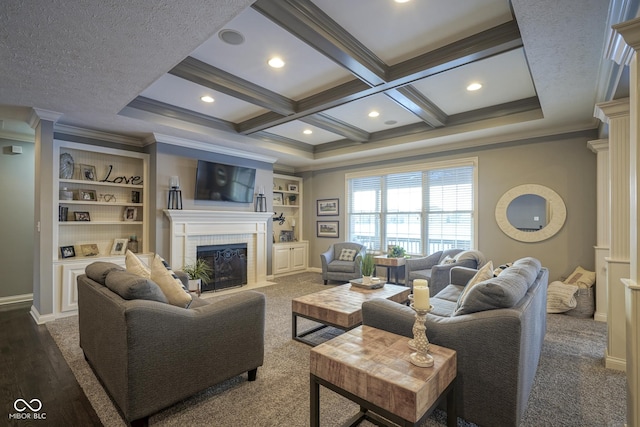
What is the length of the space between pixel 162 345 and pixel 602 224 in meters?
5.08

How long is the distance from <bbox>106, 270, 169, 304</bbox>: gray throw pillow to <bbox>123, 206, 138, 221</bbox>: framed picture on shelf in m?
3.24

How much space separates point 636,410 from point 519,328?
76cm

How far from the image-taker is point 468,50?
2633 mm

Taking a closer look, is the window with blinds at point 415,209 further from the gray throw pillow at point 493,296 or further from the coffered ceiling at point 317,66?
the gray throw pillow at point 493,296

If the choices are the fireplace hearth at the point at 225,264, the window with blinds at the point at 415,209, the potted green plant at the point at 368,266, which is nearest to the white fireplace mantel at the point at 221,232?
the fireplace hearth at the point at 225,264

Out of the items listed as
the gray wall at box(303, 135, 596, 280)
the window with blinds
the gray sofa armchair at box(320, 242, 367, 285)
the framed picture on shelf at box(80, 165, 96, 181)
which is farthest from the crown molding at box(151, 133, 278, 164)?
the gray wall at box(303, 135, 596, 280)

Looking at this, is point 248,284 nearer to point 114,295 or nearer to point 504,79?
point 114,295

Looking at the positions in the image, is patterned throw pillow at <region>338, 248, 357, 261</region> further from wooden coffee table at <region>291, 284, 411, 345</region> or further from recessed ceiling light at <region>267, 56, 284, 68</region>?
recessed ceiling light at <region>267, 56, 284, 68</region>

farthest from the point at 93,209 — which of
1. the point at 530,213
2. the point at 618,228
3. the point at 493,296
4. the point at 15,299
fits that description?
the point at 530,213

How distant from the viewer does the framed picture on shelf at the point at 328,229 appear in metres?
7.00

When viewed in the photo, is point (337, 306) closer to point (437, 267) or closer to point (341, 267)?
point (437, 267)

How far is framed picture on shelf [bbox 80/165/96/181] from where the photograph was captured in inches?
176

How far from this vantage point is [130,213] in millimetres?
4863

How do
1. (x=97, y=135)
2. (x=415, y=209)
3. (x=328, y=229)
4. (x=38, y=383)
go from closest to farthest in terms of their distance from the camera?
(x=38, y=383) → (x=97, y=135) → (x=415, y=209) → (x=328, y=229)
